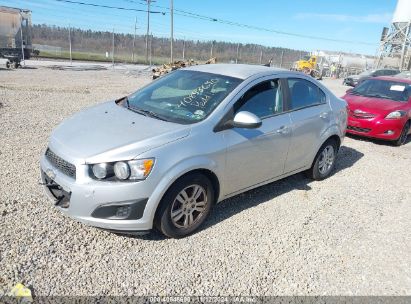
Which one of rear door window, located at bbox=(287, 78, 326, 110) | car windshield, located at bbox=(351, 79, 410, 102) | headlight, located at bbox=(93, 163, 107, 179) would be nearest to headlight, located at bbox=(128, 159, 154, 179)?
headlight, located at bbox=(93, 163, 107, 179)

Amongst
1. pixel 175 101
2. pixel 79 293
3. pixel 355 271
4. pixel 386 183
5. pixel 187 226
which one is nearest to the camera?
pixel 79 293

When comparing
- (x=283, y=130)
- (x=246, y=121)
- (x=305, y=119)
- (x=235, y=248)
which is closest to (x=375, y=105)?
(x=305, y=119)

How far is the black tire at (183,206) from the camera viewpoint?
3268 mm

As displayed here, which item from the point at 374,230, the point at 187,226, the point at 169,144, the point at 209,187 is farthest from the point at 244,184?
the point at 374,230

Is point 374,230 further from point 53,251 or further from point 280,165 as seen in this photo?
point 53,251

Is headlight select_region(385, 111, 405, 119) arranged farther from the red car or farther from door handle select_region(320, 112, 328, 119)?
door handle select_region(320, 112, 328, 119)

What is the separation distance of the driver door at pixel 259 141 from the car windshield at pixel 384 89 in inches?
224

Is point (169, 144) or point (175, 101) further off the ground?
point (175, 101)

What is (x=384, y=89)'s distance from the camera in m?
9.05

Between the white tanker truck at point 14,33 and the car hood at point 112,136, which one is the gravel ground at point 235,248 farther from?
the white tanker truck at point 14,33

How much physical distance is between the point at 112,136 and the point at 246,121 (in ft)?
4.37

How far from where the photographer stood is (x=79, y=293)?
2.75 m

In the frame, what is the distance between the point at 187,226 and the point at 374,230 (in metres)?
2.28

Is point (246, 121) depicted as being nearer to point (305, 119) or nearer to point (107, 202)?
point (305, 119)
